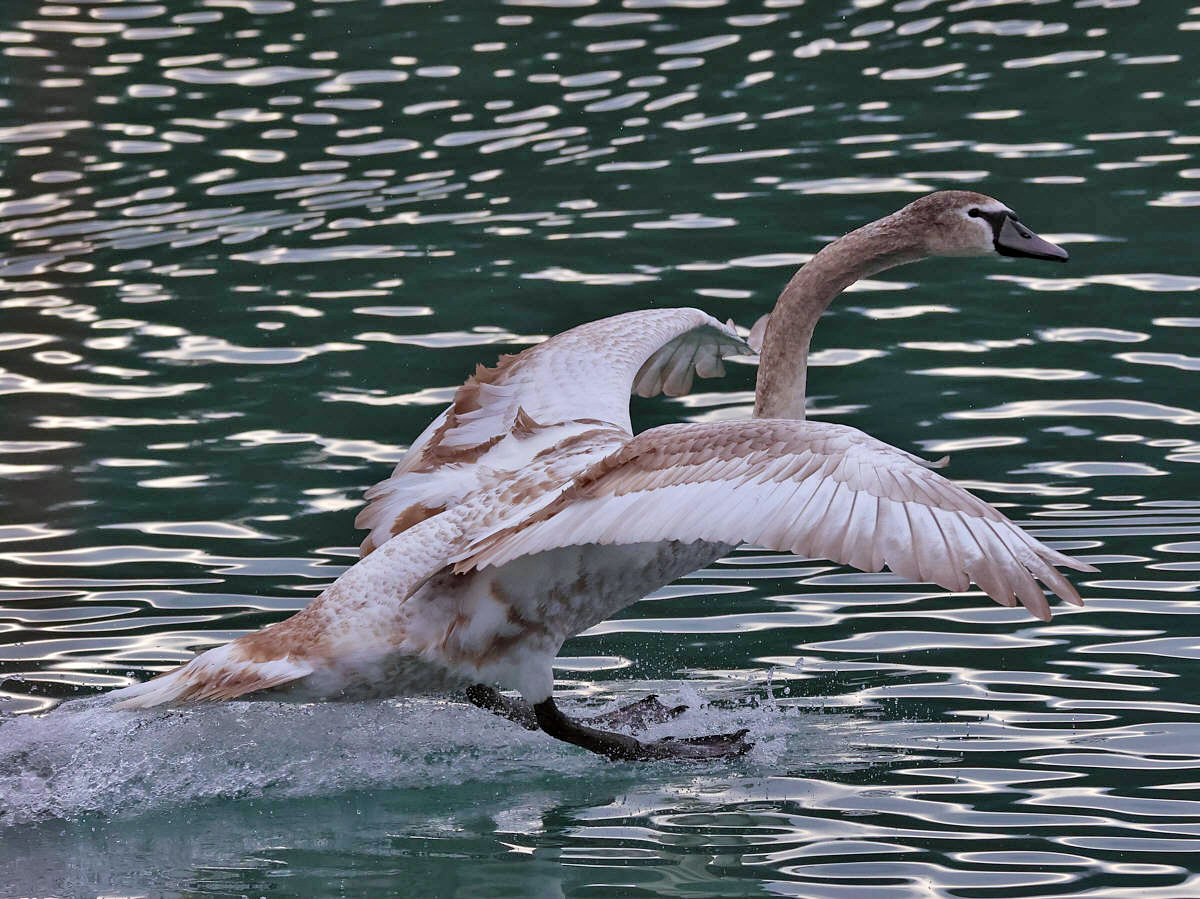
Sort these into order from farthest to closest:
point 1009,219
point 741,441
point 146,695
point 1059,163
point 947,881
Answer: point 1059,163 → point 1009,219 → point 146,695 → point 741,441 → point 947,881

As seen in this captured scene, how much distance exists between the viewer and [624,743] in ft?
21.5

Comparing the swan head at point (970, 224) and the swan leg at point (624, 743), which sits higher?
the swan head at point (970, 224)

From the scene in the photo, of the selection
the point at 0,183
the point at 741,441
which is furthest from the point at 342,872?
the point at 0,183

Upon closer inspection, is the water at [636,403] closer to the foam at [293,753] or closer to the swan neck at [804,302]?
the foam at [293,753]

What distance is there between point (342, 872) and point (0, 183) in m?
9.79

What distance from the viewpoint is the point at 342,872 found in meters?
5.67

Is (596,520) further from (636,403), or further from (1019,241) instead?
(636,403)

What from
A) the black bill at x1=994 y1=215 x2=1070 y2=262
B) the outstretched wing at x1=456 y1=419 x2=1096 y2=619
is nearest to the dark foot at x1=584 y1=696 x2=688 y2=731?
the outstretched wing at x1=456 y1=419 x2=1096 y2=619

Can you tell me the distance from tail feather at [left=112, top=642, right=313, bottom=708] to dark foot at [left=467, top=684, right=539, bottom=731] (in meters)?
0.97

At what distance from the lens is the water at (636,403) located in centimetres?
594

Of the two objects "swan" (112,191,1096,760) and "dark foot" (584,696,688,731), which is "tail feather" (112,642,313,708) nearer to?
"swan" (112,191,1096,760)

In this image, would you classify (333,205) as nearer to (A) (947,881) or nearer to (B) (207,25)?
(B) (207,25)

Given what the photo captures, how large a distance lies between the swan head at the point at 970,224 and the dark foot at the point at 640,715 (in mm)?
1876

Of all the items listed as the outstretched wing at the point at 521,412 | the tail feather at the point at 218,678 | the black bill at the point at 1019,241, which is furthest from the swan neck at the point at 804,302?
the tail feather at the point at 218,678
